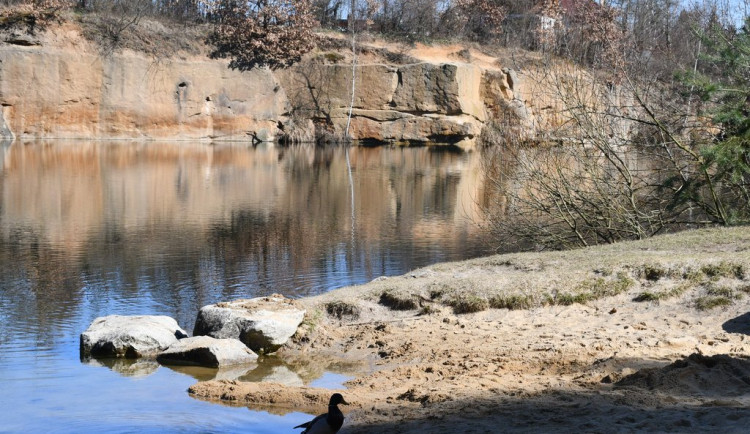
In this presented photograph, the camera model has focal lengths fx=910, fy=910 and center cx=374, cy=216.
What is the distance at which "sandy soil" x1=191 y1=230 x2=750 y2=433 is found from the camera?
6984 millimetres

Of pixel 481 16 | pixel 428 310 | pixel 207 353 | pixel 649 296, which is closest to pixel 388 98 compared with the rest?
pixel 481 16

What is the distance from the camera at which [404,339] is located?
10.4 m

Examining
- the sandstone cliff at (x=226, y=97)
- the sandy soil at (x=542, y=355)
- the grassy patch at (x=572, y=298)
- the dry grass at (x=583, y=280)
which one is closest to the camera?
the sandy soil at (x=542, y=355)

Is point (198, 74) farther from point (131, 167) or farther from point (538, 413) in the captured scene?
point (538, 413)

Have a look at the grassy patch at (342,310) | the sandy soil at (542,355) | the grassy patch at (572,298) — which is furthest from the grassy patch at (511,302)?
the grassy patch at (342,310)

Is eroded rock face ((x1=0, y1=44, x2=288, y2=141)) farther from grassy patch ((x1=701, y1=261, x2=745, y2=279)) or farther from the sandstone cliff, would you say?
grassy patch ((x1=701, y1=261, x2=745, y2=279))

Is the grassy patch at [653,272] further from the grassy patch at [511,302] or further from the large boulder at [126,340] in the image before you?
the large boulder at [126,340]

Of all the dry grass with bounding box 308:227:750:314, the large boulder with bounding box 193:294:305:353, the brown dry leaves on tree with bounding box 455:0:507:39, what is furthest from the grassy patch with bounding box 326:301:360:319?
the brown dry leaves on tree with bounding box 455:0:507:39

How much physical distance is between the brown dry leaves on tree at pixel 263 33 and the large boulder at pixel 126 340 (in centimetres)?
4432

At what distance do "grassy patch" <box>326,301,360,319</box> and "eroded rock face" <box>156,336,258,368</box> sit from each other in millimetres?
1583

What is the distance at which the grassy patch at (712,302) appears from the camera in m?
10.1

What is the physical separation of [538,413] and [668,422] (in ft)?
3.36

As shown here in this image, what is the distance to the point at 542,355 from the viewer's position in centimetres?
906

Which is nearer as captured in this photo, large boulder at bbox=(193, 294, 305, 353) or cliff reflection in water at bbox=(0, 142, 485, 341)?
large boulder at bbox=(193, 294, 305, 353)
